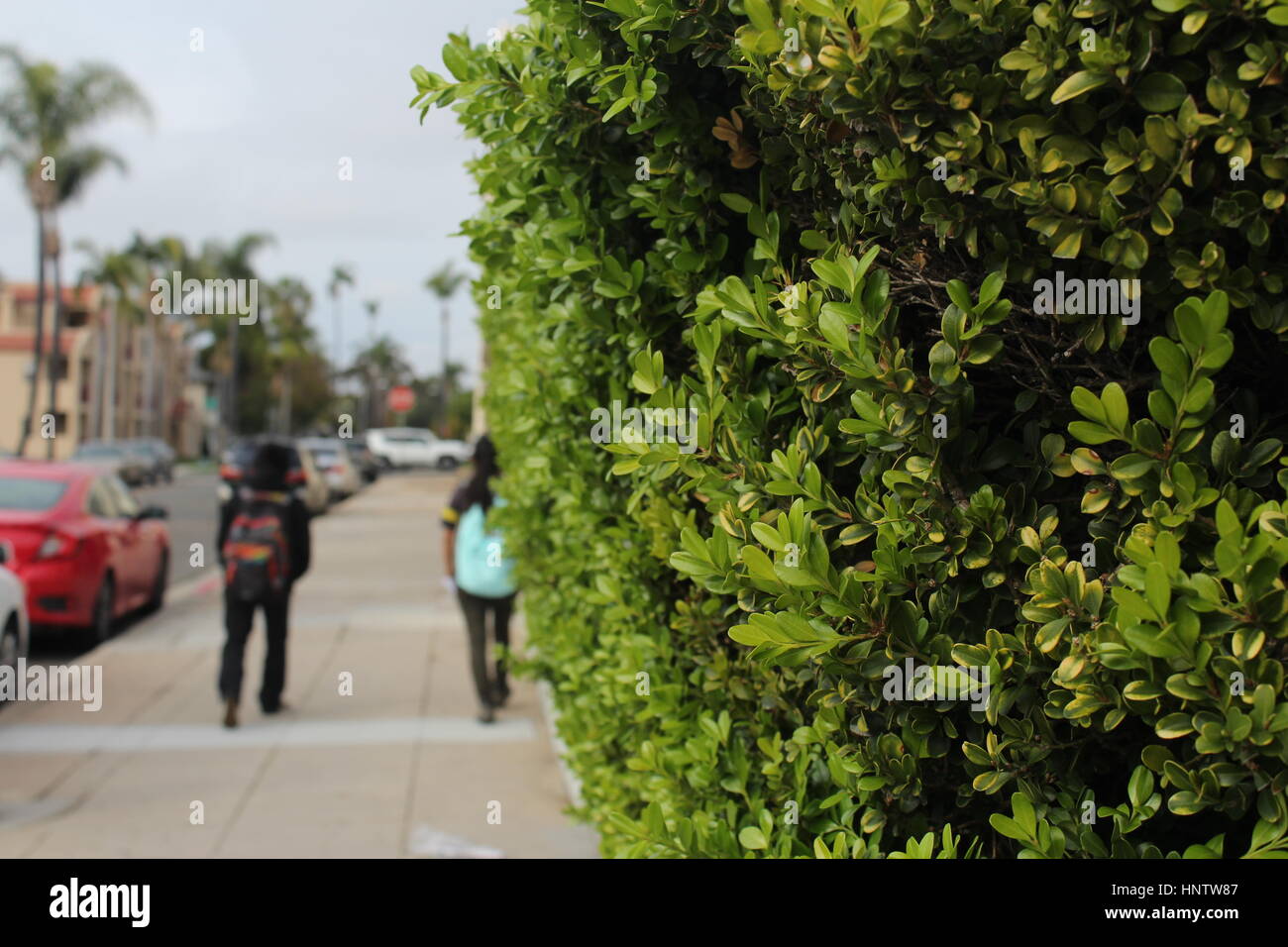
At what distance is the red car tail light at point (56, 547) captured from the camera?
Answer: 32.9 feet

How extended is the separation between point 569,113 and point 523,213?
0.70 m

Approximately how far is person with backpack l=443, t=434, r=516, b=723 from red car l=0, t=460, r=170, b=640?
397 centimetres

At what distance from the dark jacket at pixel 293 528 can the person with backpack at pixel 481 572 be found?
3.36ft

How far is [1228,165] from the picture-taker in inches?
69.8

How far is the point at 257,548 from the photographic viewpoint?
313 inches

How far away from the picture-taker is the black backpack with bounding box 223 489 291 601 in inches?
311

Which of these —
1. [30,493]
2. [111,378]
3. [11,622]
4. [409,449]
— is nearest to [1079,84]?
[11,622]

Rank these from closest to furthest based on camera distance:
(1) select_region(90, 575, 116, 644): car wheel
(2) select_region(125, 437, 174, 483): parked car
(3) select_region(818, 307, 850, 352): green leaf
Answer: (3) select_region(818, 307, 850, 352): green leaf → (1) select_region(90, 575, 116, 644): car wheel → (2) select_region(125, 437, 174, 483): parked car

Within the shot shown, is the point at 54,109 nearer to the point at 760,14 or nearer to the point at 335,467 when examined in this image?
the point at 335,467

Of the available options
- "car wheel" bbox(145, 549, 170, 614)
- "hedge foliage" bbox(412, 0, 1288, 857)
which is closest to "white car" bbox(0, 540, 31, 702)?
"car wheel" bbox(145, 549, 170, 614)

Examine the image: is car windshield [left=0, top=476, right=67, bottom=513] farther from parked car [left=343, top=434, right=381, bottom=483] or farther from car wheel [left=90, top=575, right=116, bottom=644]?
parked car [left=343, top=434, right=381, bottom=483]
